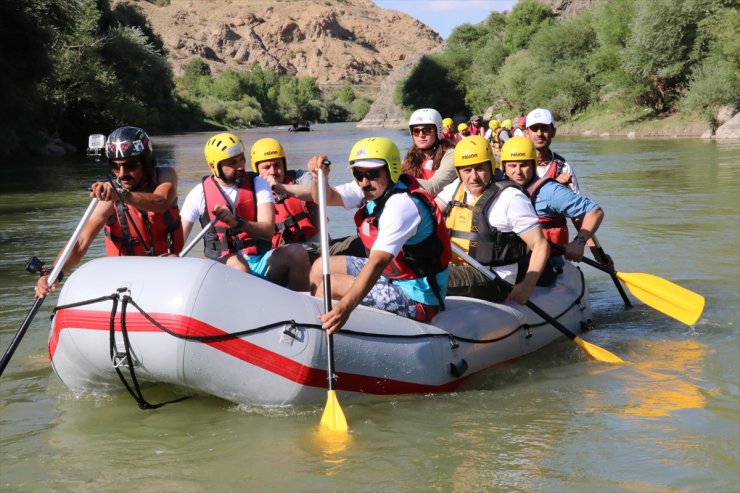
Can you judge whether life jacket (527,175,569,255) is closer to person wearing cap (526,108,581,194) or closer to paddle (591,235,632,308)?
person wearing cap (526,108,581,194)

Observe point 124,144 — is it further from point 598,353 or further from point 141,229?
point 598,353

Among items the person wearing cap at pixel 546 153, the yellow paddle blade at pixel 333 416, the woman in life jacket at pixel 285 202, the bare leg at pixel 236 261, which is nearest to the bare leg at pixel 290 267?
the bare leg at pixel 236 261

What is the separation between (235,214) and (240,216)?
0.12ft

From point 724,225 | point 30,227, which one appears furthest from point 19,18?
point 724,225

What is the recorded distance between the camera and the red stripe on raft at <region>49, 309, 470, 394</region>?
4.49 metres

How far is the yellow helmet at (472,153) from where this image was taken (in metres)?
5.78

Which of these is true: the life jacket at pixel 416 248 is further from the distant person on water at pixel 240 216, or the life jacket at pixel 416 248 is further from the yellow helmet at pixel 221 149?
the yellow helmet at pixel 221 149

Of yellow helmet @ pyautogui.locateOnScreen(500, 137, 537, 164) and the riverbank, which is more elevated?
yellow helmet @ pyautogui.locateOnScreen(500, 137, 537, 164)

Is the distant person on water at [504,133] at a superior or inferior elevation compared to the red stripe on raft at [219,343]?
superior

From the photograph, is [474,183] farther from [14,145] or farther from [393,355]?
[14,145]

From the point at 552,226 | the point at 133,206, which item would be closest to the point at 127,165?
the point at 133,206

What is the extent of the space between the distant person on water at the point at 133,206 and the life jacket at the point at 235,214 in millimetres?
281

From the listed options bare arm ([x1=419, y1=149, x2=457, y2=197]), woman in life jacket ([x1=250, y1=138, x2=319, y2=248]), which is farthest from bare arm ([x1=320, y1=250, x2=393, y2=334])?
bare arm ([x1=419, y1=149, x2=457, y2=197])

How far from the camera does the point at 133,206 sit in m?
5.09
